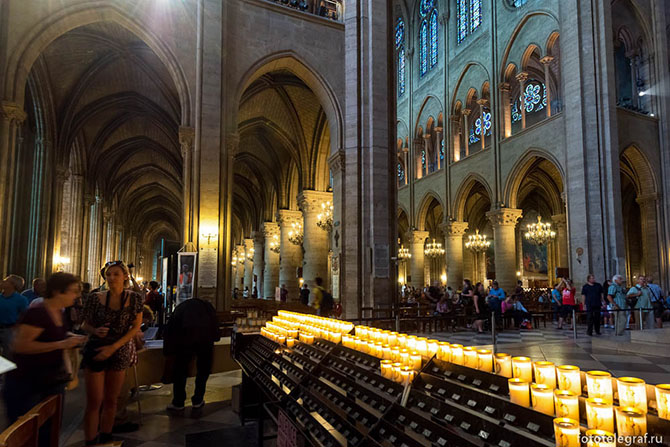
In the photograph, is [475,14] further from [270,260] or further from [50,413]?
[50,413]

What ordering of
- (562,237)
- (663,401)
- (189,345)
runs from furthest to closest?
1. (562,237)
2. (189,345)
3. (663,401)

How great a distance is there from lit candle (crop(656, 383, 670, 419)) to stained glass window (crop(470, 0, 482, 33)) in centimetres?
2404

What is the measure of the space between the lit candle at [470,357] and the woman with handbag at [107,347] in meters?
2.64

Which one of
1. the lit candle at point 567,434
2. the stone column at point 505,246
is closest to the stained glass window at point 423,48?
the stone column at point 505,246

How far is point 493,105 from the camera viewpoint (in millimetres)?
20812

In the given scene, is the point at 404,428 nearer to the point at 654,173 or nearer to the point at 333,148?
the point at 333,148

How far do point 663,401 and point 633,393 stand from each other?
0.11m

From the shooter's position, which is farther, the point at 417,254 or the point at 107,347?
the point at 417,254

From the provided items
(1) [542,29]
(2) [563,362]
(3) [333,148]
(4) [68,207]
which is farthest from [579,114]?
(4) [68,207]

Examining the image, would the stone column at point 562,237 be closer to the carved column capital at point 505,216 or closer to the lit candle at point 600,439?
the carved column capital at point 505,216

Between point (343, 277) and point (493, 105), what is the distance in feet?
42.5

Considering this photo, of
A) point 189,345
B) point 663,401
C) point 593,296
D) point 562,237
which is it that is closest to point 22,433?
point 663,401

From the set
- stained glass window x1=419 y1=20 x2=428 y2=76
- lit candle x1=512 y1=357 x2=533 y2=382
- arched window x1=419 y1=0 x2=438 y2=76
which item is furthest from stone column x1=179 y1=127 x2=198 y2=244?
stained glass window x1=419 y1=20 x2=428 y2=76

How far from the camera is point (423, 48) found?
90.3 ft
